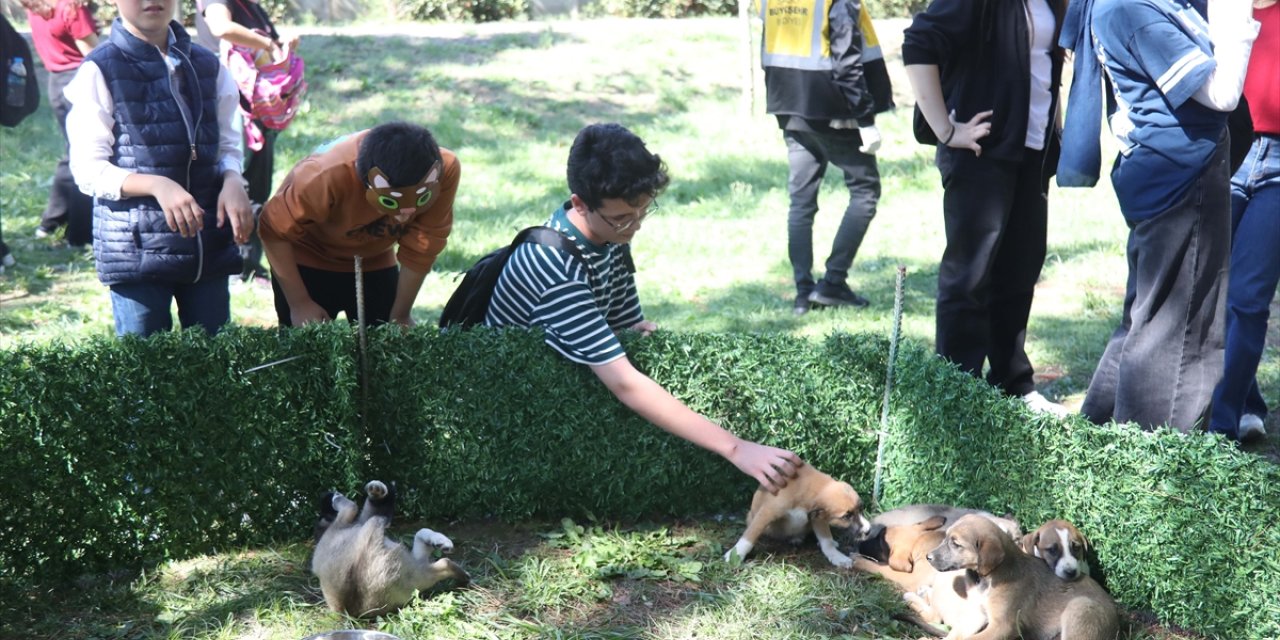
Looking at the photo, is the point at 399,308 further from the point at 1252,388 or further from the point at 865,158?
the point at 1252,388

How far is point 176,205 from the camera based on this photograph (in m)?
4.18

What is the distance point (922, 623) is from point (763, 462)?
76 cm

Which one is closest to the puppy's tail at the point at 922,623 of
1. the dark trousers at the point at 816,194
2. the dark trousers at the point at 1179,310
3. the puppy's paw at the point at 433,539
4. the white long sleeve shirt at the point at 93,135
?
the dark trousers at the point at 1179,310

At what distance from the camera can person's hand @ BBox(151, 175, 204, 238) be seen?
4.19m

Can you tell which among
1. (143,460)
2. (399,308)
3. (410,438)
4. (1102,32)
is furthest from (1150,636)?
(143,460)

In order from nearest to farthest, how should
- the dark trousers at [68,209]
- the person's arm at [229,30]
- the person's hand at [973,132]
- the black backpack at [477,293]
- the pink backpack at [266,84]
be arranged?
the black backpack at [477,293]
the person's hand at [973,132]
the person's arm at [229,30]
the pink backpack at [266,84]
the dark trousers at [68,209]

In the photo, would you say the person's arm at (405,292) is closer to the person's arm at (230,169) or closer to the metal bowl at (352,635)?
the person's arm at (230,169)

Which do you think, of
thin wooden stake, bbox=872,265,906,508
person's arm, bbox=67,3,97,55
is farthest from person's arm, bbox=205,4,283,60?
thin wooden stake, bbox=872,265,906,508

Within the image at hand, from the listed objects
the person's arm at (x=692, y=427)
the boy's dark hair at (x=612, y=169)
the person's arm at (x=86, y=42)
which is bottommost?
the person's arm at (x=692, y=427)

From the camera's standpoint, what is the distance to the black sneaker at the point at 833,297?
757 cm

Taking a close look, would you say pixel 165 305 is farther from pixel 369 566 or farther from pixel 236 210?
pixel 369 566

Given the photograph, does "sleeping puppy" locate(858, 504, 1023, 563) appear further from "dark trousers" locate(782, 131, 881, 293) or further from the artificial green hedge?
"dark trousers" locate(782, 131, 881, 293)

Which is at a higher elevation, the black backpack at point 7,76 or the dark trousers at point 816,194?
the black backpack at point 7,76

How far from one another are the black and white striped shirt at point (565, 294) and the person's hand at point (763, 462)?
0.58 meters
